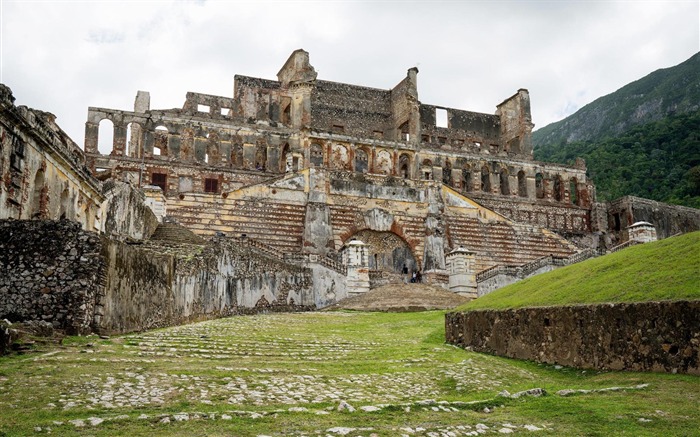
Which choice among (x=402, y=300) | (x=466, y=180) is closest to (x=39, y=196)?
(x=402, y=300)

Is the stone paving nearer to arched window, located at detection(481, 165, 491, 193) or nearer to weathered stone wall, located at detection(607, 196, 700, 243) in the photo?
arched window, located at detection(481, 165, 491, 193)

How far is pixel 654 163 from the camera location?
190ft

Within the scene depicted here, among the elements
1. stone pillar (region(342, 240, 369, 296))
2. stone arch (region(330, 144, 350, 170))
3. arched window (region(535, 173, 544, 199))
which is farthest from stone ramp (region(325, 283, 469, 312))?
arched window (region(535, 173, 544, 199))

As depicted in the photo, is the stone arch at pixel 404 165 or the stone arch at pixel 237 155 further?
the stone arch at pixel 404 165

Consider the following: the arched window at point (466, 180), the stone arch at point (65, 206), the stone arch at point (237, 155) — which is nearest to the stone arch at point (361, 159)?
the stone arch at point (237, 155)

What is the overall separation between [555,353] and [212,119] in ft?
128

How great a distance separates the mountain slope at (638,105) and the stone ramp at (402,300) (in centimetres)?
5590

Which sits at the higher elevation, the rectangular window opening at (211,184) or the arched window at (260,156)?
the arched window at (260,156)

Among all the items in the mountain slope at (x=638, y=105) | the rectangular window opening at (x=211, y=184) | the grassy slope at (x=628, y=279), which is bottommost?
the grassy slope at (x=628, y=279)

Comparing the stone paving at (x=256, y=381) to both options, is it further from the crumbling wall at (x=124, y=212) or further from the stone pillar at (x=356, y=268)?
the stone pillar at (x=356, y=268)

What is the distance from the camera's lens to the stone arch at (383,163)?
4754 cm

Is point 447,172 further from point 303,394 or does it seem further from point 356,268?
point 303,394

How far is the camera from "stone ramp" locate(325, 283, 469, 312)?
24.6 m

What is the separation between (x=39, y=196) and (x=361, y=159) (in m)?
31.8
